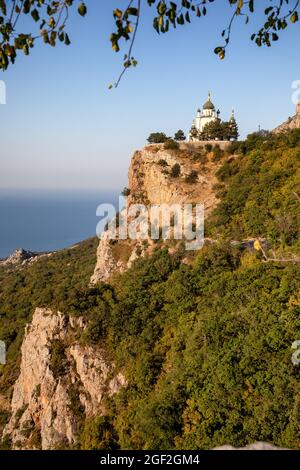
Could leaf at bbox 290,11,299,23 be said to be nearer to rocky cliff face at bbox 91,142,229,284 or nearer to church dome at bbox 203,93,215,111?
rocky cliff face at bbox 91,142,229,284

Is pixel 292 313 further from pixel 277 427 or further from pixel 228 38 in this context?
pixel 228 38

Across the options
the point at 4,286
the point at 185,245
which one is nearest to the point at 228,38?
the point at 185,245

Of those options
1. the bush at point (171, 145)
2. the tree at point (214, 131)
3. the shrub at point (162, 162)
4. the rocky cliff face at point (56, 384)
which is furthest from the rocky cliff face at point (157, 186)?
the rocky cliff face at point (56, 384)

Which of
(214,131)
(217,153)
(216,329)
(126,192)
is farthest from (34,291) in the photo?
(216,329)

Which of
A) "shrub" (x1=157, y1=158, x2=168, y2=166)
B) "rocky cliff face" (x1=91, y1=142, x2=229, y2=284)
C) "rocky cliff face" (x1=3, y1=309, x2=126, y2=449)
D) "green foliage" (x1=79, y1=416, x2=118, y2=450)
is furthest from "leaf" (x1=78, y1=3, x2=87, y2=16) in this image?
"shrub" (x1=157, y1=158, x2=168, y2=166)

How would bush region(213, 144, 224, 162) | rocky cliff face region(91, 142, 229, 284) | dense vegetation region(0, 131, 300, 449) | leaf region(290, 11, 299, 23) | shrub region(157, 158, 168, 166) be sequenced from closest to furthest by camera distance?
leaf region(290, 11, 299, 23) → dense vegetation region(0, 131, 300, 449) → rocky cliff face region(91, 142, 229, 284) → bush region(213, 144, 224, 162) → shrub region(157, 158, 168, 166)
